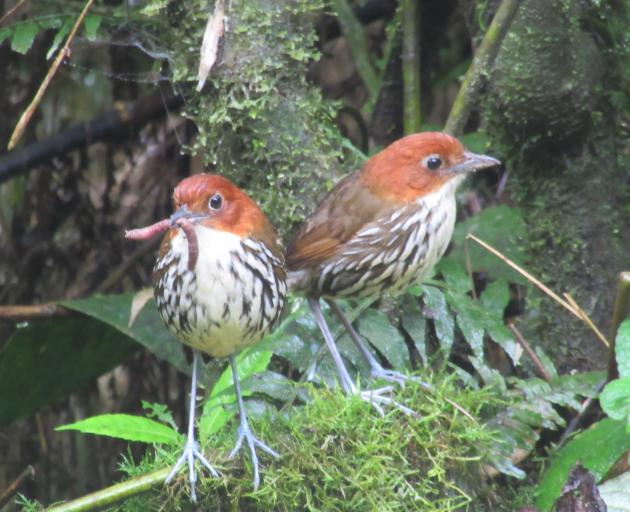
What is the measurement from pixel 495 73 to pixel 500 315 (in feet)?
2.60

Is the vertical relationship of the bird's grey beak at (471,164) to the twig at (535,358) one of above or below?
above

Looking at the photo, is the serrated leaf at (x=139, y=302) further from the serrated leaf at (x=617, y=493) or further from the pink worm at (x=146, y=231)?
the serrated leaf at (x=617, y=493)

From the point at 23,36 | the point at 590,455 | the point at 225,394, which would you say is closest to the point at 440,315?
the point at 590,455

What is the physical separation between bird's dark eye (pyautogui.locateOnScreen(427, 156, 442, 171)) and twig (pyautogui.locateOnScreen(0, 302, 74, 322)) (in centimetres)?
164

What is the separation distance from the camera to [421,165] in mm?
3480

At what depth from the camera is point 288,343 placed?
3693 millimetres

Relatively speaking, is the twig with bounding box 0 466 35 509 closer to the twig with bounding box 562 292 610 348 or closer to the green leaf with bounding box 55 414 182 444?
the green leaf with bounding box 55 414 182 444

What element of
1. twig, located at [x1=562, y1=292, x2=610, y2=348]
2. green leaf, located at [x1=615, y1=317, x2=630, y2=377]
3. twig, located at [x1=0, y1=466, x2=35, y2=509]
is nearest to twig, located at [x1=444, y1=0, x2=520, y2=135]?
twig, located at [x1=562, y1=292, x2=610, y2=348]

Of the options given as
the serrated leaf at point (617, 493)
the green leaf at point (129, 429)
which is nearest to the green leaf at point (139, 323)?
the green leaf at point (129, 429)

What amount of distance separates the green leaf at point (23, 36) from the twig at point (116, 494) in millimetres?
1730

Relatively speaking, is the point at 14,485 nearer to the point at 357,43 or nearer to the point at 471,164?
the point at 471,164

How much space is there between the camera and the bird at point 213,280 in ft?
9.91

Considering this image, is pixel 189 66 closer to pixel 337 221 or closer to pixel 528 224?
pixel 337 221

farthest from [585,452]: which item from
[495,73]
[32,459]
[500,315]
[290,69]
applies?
[32,459]
